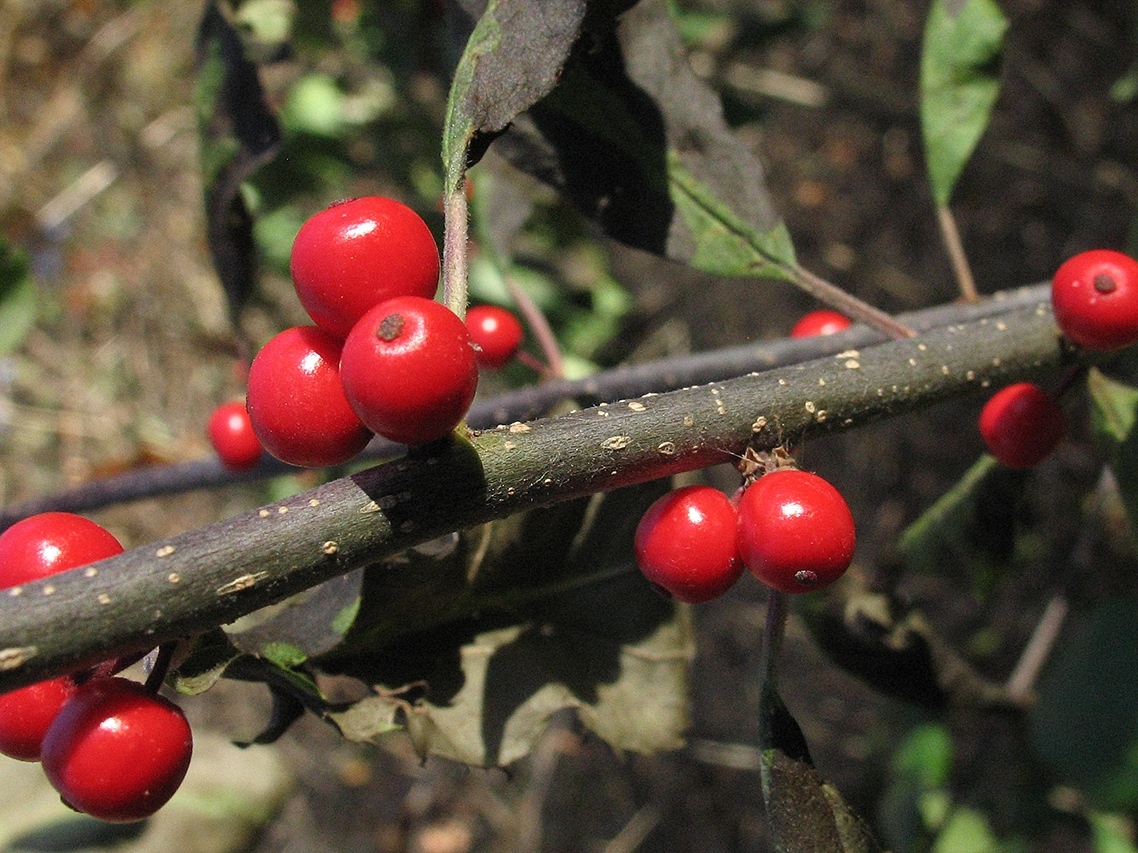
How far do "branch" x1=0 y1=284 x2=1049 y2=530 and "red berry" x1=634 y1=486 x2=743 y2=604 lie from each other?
1.68 feet

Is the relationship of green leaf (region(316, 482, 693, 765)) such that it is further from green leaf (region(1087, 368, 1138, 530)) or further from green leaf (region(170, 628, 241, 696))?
green leaf (region(1087, 368, 1138, 530))

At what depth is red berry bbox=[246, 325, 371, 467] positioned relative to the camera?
1109 mm

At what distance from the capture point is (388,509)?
1.11 metres

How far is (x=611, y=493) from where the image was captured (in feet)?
5.78

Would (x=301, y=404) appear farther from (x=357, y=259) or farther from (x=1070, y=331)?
(x=1070, y=331)

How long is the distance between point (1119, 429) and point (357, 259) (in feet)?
4.72

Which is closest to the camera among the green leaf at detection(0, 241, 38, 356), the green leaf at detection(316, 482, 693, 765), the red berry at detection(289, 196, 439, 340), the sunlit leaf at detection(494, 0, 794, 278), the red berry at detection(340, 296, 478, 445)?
the red berry at detection(340, 296, 478, 445)

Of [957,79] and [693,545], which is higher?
[957,79]

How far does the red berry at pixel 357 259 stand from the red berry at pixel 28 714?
0.61m

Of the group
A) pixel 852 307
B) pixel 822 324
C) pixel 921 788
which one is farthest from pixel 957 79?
pixel 921 788

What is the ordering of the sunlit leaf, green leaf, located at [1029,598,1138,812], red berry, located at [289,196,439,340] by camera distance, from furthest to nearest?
green leaf, located at [1029,598,1138,812] → the sunlit leaf → red berry, located at [289,196,439,340]

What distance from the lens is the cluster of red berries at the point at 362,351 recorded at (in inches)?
39.2

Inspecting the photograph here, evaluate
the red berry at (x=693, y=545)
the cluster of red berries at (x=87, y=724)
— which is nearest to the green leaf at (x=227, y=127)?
the cluster of red berries at (x=87, y=724)

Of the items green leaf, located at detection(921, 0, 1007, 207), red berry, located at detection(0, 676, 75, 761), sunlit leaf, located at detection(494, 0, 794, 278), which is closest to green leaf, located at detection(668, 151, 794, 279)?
sunlit leaf, located at detection(494, 0, 794, 278)
